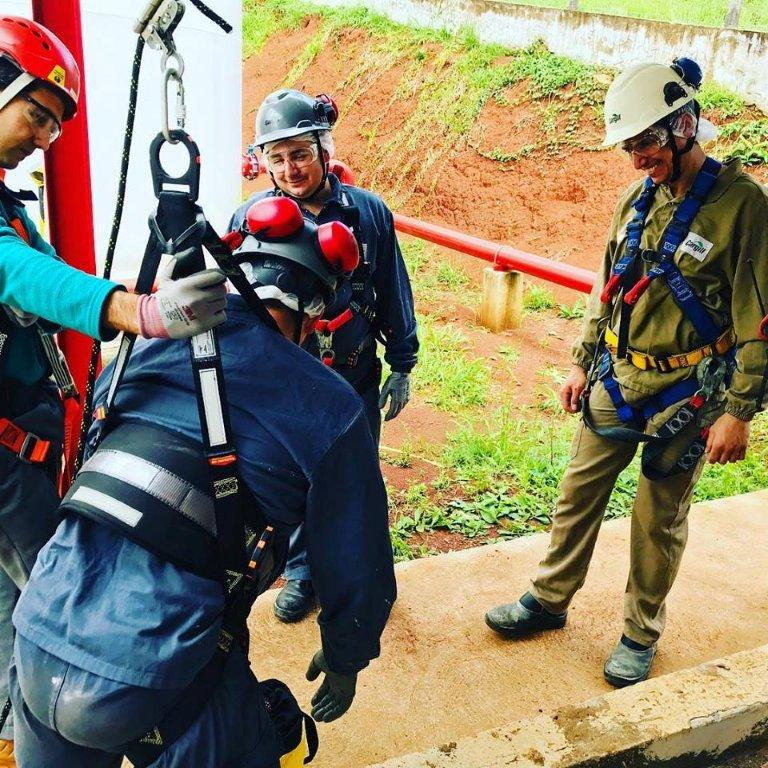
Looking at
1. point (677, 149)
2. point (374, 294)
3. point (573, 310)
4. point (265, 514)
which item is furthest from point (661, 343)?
point (573, 310)

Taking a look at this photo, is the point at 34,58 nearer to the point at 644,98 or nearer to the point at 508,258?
the point at 644,98

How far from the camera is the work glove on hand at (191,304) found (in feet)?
4.71

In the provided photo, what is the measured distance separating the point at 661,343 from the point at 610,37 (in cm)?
1044

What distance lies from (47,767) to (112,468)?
2.06 ft

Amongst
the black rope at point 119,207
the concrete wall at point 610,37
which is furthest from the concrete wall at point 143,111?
the concrete wall at point 610,37

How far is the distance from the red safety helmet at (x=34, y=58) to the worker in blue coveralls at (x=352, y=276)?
0.88m

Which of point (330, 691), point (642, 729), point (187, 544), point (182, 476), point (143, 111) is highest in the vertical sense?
point (143, 111)

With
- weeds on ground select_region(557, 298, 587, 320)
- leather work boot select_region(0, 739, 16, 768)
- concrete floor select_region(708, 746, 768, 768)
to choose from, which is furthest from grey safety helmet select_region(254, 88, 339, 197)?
weeds on ground select_region(557, 298, 587, 320)

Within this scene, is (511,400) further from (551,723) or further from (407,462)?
(551,723)

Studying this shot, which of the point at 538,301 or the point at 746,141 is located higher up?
the point at 746,141

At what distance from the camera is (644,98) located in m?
2.52

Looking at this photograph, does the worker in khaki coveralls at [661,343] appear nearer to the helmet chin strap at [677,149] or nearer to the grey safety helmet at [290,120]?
the helmet chin strap at [677,149]

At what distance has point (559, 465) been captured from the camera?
198 inches

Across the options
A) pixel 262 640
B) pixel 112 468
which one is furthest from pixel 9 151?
pixel 262 640
